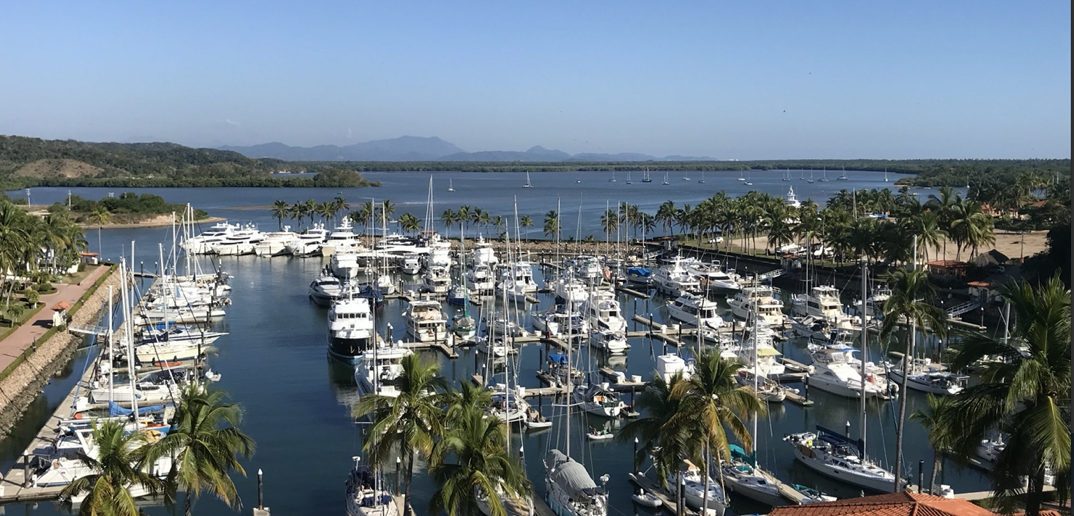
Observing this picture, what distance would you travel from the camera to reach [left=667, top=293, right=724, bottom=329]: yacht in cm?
5341

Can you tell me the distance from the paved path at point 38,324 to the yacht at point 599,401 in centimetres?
2557

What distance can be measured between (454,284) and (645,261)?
1988 centimetres

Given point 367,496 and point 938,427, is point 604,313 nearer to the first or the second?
point 367,496

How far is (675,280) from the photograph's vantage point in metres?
70.4

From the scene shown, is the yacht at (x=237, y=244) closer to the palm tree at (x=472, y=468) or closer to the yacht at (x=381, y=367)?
the yacht at (x=381, y=367)

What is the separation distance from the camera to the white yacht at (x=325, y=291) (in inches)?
2559

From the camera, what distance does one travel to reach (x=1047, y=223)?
80.9 meters

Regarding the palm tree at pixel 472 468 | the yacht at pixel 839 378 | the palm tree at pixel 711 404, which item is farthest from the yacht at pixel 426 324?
the palm tree at pixel 472 468

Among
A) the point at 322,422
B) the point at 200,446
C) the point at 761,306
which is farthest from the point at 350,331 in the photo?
the point at 200,446

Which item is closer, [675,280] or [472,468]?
[472,468]

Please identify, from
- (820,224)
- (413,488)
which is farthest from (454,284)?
(413,488)

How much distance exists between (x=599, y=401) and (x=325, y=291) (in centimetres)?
3405

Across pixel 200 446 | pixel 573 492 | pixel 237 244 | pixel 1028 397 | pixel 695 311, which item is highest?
pixel 1028 397

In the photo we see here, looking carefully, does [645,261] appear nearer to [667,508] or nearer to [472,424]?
[667,508]
